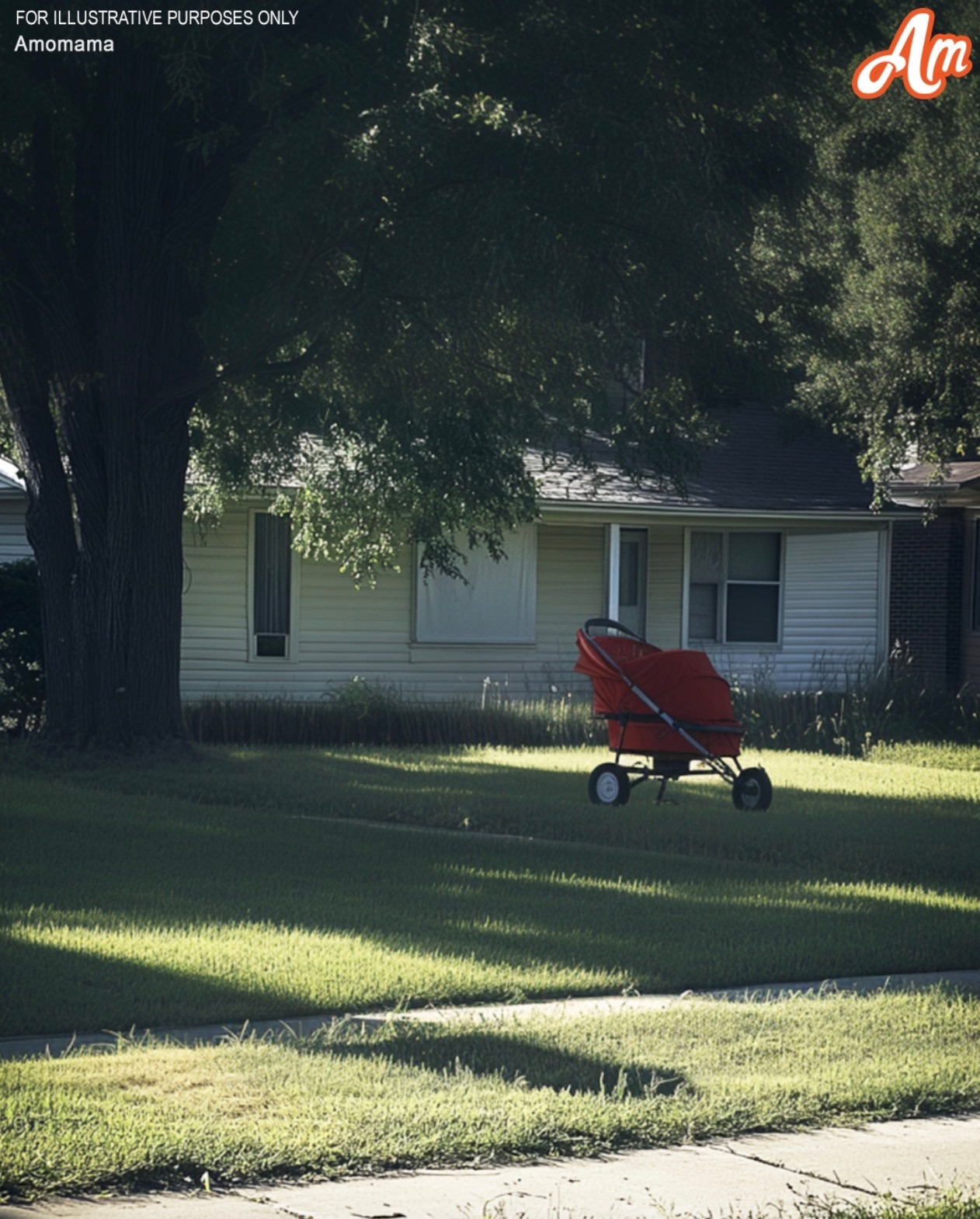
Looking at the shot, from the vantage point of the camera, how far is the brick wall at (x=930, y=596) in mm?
27141

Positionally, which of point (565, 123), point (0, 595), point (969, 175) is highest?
point (969, 175)

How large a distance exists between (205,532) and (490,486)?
6.55 m

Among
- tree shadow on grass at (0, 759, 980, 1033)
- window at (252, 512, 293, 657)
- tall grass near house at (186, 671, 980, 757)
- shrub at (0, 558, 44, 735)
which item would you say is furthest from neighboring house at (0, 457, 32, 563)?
tree shadow on grass at (0, 759, 980, 1033)

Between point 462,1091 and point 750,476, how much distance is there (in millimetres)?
21584

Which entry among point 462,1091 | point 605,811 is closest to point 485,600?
point 605,811

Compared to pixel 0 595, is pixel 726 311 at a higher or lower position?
higher

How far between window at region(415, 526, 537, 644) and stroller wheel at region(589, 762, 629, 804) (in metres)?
9.60

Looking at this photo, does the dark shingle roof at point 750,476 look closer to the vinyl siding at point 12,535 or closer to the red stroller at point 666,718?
the vinyl siding at point 12,535

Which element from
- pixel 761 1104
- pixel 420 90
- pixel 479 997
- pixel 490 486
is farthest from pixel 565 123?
pixel 761 1104

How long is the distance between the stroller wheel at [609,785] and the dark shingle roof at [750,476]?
8162 mm

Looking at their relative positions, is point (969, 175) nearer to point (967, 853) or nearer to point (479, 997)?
point (967, 853)

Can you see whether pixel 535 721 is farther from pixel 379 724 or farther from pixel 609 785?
pixel 609 785

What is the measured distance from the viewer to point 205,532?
22.7 metres

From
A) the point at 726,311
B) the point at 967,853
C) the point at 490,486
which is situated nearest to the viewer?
the point at 967,853
